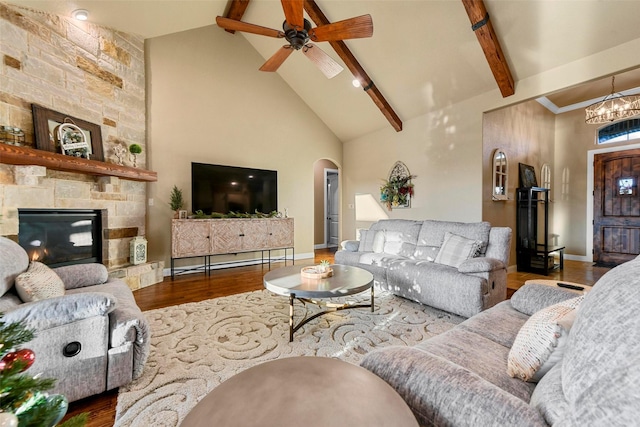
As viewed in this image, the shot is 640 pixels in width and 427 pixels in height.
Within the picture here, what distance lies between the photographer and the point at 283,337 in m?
2.23

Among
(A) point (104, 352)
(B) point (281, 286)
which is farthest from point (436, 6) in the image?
(A) point (104, 352)

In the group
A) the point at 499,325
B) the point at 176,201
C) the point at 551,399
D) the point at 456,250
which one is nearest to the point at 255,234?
the point at 176,201

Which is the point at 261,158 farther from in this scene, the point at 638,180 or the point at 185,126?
the point at 638,180

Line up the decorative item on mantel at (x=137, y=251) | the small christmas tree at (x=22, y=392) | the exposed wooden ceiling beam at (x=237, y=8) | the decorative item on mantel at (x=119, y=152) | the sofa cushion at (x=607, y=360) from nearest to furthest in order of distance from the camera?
the sofa cushion at (x=607, y=360)
the small christmas tree at (x=22, y=392)
the decorative item on mantel at (x=119, y=152)
the decorative item on mantel at (x=137, y=251)
the exposed wooden ceiling beam at (x=237, y=8)

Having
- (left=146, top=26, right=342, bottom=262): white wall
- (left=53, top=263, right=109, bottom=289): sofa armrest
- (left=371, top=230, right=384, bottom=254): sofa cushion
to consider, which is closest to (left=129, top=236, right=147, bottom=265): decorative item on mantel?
(left=146, top=26, right=342, bottom=262): white wall

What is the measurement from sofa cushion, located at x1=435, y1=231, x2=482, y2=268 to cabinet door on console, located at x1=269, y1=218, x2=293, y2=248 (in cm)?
293

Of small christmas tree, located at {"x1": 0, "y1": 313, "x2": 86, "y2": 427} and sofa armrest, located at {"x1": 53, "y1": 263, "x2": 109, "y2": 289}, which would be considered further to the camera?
sofa armrest, located at {"x1": 53, "y1": 263, "x2": 109, "y2": 289}

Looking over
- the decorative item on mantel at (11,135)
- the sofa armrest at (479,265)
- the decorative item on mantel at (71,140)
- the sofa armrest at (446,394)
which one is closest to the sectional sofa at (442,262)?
the sofa armrest at (479,265)

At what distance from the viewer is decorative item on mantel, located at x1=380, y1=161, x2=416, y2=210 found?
5.27m

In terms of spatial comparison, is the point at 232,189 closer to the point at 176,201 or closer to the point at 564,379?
the point at 176,201

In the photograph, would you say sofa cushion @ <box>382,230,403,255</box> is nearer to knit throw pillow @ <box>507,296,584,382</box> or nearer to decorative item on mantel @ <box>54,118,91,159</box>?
knit throw pillow @ <box>507,296,584,382</box>

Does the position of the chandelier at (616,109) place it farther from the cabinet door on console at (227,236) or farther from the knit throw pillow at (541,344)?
the cabinet door on console at (227,236)

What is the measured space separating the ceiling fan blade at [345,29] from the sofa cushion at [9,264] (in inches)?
112

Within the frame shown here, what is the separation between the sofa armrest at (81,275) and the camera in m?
2.14
